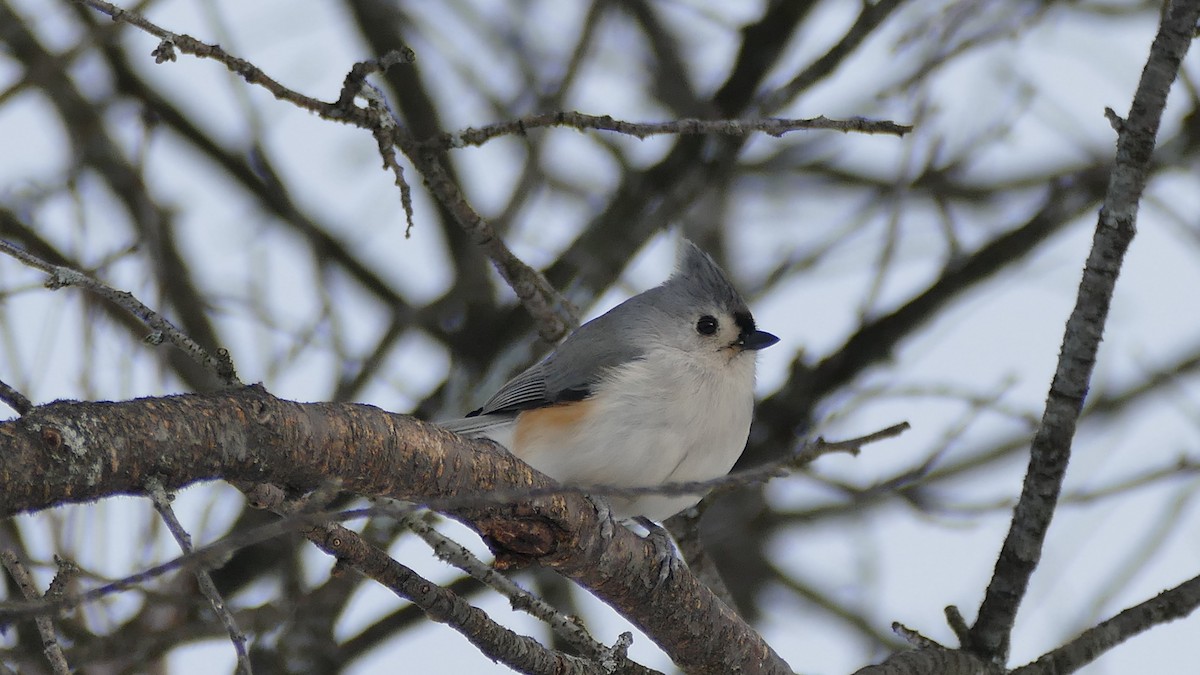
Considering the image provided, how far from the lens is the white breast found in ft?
9.08

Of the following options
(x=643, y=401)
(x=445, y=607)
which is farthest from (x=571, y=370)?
(x=445, y=607)

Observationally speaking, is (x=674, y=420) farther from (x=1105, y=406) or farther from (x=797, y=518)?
(x=1105, y=406)

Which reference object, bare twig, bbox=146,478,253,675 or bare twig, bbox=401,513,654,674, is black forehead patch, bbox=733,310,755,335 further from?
bare twig, bbox=146,478,253,675

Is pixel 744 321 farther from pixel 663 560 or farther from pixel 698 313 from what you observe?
pixel 663 560

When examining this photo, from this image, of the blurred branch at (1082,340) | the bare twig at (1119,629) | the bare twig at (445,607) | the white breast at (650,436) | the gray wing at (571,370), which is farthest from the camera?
the gray wing at (571,370)

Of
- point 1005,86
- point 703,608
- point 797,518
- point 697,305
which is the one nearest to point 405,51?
point 703,608

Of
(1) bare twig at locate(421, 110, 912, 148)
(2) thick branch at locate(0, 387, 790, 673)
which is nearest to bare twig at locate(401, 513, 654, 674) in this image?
(2) thick branch at locate(0, 387, 790, 673)

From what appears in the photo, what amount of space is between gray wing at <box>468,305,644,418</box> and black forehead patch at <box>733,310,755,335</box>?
301 millimetres

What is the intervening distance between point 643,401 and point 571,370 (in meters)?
0.23

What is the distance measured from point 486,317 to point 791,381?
110cm

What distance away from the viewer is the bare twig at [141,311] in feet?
4.95

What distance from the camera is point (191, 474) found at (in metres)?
1.54

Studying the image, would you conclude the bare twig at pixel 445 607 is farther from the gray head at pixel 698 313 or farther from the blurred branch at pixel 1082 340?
the gray head at pixel 698 313

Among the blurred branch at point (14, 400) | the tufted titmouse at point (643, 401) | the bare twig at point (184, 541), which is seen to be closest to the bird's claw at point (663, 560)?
the tufted titmouse at point (643, 401)
